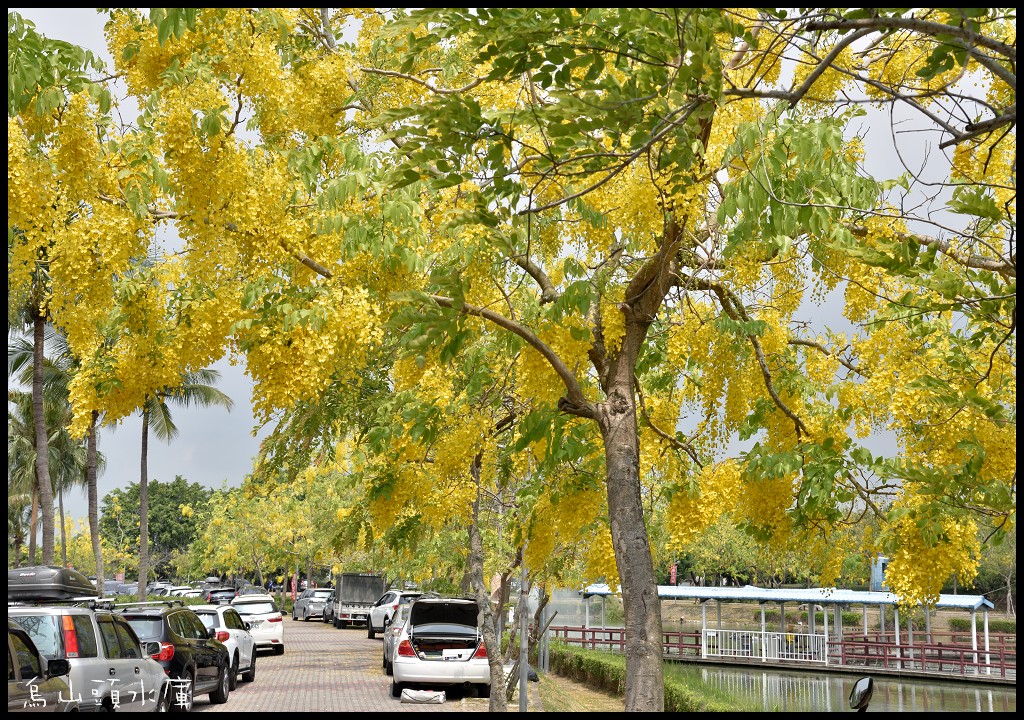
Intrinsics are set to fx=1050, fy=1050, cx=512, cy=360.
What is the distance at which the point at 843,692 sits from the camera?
2534cm

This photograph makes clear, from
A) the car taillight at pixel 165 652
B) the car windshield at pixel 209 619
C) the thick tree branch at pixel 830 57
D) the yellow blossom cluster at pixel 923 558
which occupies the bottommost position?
the car windshield at pixel 209 619

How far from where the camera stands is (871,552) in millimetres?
10180

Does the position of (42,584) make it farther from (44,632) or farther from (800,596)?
(800,596)

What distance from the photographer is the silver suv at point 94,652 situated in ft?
30.3

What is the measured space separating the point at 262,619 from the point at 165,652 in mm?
12235

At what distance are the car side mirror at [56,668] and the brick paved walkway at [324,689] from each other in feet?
15.4

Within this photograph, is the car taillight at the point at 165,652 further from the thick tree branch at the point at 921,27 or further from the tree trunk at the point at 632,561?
the thick tree branch at the point at 921,27

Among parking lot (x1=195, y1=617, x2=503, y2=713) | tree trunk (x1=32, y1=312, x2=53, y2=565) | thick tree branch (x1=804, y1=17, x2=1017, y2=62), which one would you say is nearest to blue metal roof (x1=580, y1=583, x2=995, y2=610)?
parking lot (x1=195, y1=617, x2=503, y2=713)

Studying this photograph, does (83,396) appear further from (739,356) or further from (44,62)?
(739,356)

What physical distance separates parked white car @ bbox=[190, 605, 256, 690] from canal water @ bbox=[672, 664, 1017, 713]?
8286 millimetres

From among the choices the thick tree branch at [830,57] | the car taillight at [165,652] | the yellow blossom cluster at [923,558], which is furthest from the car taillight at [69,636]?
the thick tree branch at [830,57]

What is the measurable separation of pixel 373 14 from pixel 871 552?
745 centimetres

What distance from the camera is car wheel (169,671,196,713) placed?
1343cm

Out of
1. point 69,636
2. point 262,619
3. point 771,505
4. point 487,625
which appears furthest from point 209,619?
point 771,505
